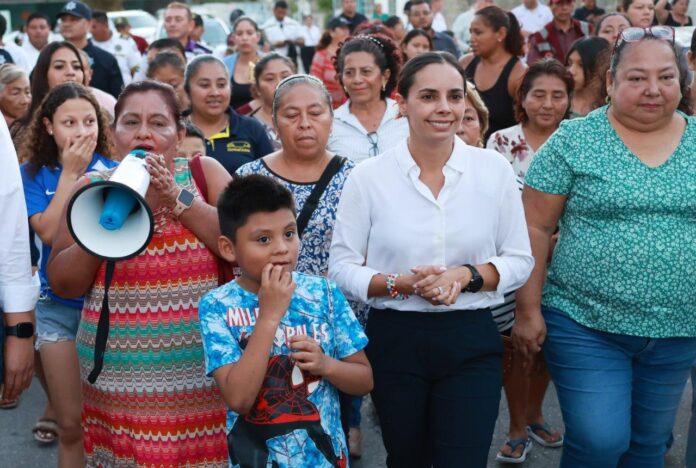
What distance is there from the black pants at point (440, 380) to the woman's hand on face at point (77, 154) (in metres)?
1.75

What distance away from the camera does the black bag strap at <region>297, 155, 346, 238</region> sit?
399 centimetres

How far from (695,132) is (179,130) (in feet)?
6.66

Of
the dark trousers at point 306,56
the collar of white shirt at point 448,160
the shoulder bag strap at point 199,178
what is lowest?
the shoulder bag strap at point 199,178

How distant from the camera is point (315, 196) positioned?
4016mm

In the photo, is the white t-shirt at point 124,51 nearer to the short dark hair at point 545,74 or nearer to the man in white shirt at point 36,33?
the man in white shirt at point 36,33

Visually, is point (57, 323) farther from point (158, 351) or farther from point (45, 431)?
point (45, 431)

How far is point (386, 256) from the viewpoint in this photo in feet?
11.3

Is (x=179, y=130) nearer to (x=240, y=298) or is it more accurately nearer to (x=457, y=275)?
(x=240, y=298)

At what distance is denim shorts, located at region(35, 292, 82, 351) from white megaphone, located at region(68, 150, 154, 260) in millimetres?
1148

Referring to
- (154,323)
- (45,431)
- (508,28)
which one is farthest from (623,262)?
(508,28)

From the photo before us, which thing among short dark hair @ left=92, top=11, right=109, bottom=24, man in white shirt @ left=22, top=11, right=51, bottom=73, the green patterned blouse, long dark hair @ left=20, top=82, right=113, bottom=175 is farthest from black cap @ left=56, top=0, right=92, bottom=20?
the green patterned blouse

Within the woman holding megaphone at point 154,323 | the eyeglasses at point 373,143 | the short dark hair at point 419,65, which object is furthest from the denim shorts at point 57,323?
the eyeglasses at point 373,143

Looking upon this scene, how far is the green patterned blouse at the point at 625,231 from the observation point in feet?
11.0

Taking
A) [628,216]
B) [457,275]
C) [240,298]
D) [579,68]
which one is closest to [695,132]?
[628,216]
